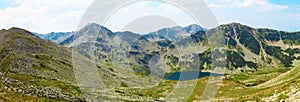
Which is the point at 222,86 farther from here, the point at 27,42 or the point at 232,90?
the point at 27,42

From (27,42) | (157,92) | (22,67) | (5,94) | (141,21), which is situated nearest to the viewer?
(5,94)

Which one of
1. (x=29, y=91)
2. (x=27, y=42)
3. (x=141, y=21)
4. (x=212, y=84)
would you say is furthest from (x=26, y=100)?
(x=27, y=42)

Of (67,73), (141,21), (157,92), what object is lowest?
(157,92)

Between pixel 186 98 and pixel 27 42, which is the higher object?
pixel 27 42

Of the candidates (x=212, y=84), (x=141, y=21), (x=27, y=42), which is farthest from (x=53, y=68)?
(x=141, y=21)

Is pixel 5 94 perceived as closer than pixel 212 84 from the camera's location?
Yes

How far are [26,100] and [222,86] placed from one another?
265ft

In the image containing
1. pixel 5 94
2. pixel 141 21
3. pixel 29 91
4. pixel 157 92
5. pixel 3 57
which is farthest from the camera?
pixel 157 92

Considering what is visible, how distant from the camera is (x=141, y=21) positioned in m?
53.8

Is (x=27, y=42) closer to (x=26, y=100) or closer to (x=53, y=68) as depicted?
(x=53, y=68)

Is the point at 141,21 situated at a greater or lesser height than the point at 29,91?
greater

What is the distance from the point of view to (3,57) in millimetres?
106750

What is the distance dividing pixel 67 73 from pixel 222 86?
59.9 metres

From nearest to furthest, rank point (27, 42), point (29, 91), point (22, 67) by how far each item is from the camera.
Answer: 1. point (29, 91)
2. point (22, 67)
3. point (27, 42)
